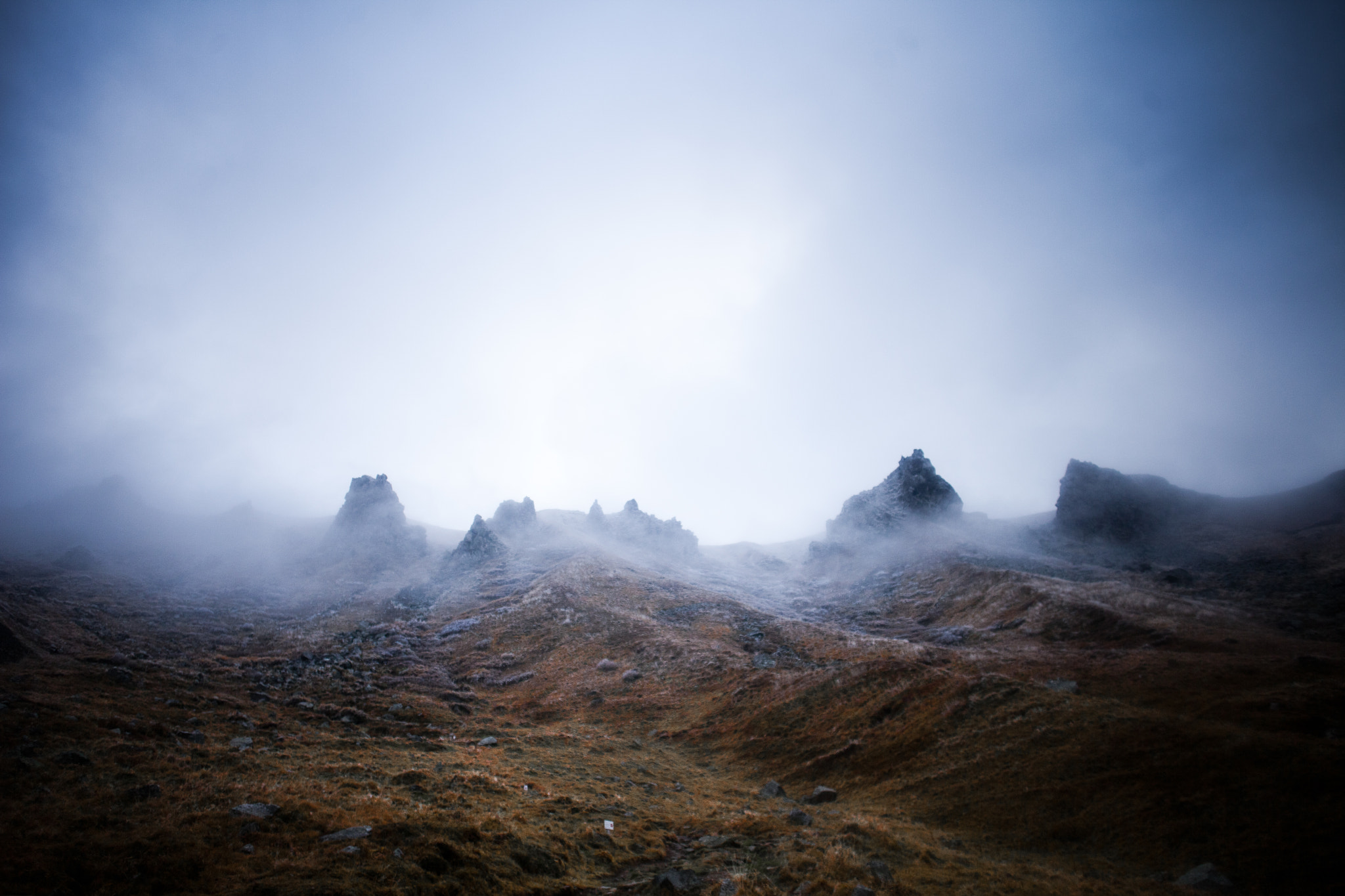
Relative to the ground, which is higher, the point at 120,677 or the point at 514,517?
the point at 514,517

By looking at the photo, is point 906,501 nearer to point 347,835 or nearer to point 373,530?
point 347,835

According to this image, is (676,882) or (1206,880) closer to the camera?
(1206,880)

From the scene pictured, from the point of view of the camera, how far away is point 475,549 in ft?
309

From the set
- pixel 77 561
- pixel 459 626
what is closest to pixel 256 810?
pixel 459 626

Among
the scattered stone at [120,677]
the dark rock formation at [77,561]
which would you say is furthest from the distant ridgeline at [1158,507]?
the dark rock formation at [77,561]

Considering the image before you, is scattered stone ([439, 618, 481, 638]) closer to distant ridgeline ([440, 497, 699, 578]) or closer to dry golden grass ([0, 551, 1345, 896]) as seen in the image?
dry golden grass ([0, 551, 1345, 896])

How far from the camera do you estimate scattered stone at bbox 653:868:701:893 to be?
12.5m

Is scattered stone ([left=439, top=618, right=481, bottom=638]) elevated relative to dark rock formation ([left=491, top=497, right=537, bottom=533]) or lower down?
lower down

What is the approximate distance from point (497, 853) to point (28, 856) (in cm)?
971

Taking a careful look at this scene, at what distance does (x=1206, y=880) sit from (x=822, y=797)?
12.0 metres

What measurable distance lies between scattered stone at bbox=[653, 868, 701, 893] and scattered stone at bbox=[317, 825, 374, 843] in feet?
26.7

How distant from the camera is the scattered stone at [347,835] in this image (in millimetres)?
11970

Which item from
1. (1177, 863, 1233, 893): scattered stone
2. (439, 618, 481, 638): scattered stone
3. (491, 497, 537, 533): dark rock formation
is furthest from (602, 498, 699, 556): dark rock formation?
(1177, 863, 1233, 893): scattered stone

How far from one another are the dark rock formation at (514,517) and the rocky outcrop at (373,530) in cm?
1781
